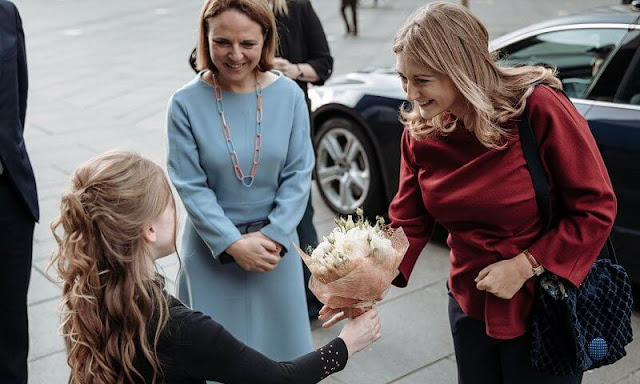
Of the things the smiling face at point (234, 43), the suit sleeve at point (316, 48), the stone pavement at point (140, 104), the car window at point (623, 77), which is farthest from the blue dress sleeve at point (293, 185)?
the car window at point (623, 77)

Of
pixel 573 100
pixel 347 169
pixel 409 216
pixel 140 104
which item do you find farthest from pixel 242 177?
pixel 140 104

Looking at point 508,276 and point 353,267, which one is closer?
point 353,267

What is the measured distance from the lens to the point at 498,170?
8.82 feet

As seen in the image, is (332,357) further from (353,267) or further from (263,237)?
(263,237)

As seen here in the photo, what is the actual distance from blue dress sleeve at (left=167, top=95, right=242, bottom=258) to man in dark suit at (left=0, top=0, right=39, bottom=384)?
0.64 meters

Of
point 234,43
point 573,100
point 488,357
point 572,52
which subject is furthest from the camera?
point 572,52

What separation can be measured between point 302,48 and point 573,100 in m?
1.67

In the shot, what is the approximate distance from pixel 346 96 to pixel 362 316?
4101 mm

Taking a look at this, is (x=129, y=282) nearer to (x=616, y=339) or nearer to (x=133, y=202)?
(x=133, y=202)

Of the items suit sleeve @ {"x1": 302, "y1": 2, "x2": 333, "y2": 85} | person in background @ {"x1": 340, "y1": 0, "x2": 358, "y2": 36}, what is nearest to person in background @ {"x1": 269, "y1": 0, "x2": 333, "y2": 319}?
suit sleeve @ {"x1": 302, "y1": 2, "x2": 333, "y2": 85}

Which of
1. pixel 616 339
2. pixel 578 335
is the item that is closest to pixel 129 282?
pixel 578 335

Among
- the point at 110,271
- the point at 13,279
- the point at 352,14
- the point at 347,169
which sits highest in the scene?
the point at 110,271

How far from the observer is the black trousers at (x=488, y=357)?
2.81 meters

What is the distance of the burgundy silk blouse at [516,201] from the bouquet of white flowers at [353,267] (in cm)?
28
